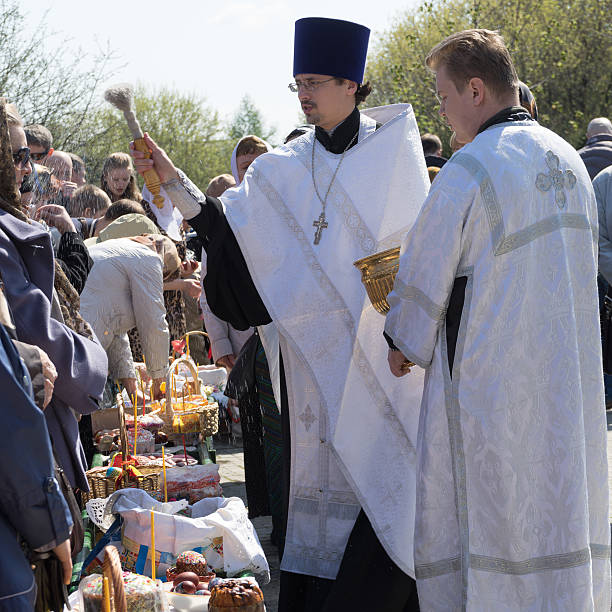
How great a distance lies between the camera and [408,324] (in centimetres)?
321

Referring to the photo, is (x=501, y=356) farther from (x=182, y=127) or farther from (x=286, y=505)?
(x=182, y=127)

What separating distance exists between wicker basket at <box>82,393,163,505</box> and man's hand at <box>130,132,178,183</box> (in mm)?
1727

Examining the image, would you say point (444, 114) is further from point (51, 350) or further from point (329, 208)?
point (51, 350)

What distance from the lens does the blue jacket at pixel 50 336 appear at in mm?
2443

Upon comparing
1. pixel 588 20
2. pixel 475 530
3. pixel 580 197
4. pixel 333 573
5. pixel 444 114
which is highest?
pixel 588 20

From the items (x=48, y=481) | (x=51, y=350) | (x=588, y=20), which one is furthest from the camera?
(x=588, y=20)

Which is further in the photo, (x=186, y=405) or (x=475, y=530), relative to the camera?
(x=186, y=405)

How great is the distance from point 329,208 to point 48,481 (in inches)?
80.7

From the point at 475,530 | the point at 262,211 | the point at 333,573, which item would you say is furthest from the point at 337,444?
the point at 262,211

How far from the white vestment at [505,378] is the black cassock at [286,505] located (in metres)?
0.36

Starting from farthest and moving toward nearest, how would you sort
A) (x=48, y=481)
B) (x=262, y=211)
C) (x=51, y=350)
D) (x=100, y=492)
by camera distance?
(x=100, y=492)
(x=262, y=211)
(x=51, y=350)
(x=48, y=481)

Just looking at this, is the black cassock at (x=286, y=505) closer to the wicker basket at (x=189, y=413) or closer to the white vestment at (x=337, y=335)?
the white vestment at (x=337, y=335)

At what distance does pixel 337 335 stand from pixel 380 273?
45cm

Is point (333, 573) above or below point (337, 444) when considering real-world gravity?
below
